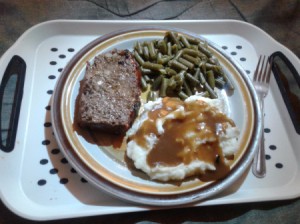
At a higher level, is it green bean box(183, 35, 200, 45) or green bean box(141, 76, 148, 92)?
green bean box(183, 35, 200, 45)

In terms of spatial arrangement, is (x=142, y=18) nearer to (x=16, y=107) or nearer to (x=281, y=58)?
(x=281, y=58)

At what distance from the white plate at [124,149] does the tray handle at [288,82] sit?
Answer: 40 centimetres

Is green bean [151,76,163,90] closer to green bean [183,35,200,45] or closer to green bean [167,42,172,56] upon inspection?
green bean [167,42,172,56]

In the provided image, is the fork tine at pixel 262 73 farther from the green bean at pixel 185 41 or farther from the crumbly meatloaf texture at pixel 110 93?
the crumbly meatloaf texture at pixel 110 93

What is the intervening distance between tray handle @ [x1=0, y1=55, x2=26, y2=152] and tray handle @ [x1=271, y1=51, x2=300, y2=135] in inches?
97.0

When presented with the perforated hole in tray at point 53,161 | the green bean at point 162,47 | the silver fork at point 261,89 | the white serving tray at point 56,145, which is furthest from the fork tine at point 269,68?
the perforated hole in tray at point 53,161

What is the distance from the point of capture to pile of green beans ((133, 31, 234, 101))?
3115mm

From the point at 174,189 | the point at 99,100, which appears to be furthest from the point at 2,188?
the point at 174,189

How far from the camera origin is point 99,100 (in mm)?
2850

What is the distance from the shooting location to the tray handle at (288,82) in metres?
3.22

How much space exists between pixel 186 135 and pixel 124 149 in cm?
52

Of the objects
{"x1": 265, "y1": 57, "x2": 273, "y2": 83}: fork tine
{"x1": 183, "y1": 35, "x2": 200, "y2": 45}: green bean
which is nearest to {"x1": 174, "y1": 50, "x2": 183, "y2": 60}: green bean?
{"x1": 183, "y1": 35, "x2": 200, "y2": 45}: green bean

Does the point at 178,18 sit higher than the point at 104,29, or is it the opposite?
the point at 104,29

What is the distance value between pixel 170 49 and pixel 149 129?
1050 millimetres
